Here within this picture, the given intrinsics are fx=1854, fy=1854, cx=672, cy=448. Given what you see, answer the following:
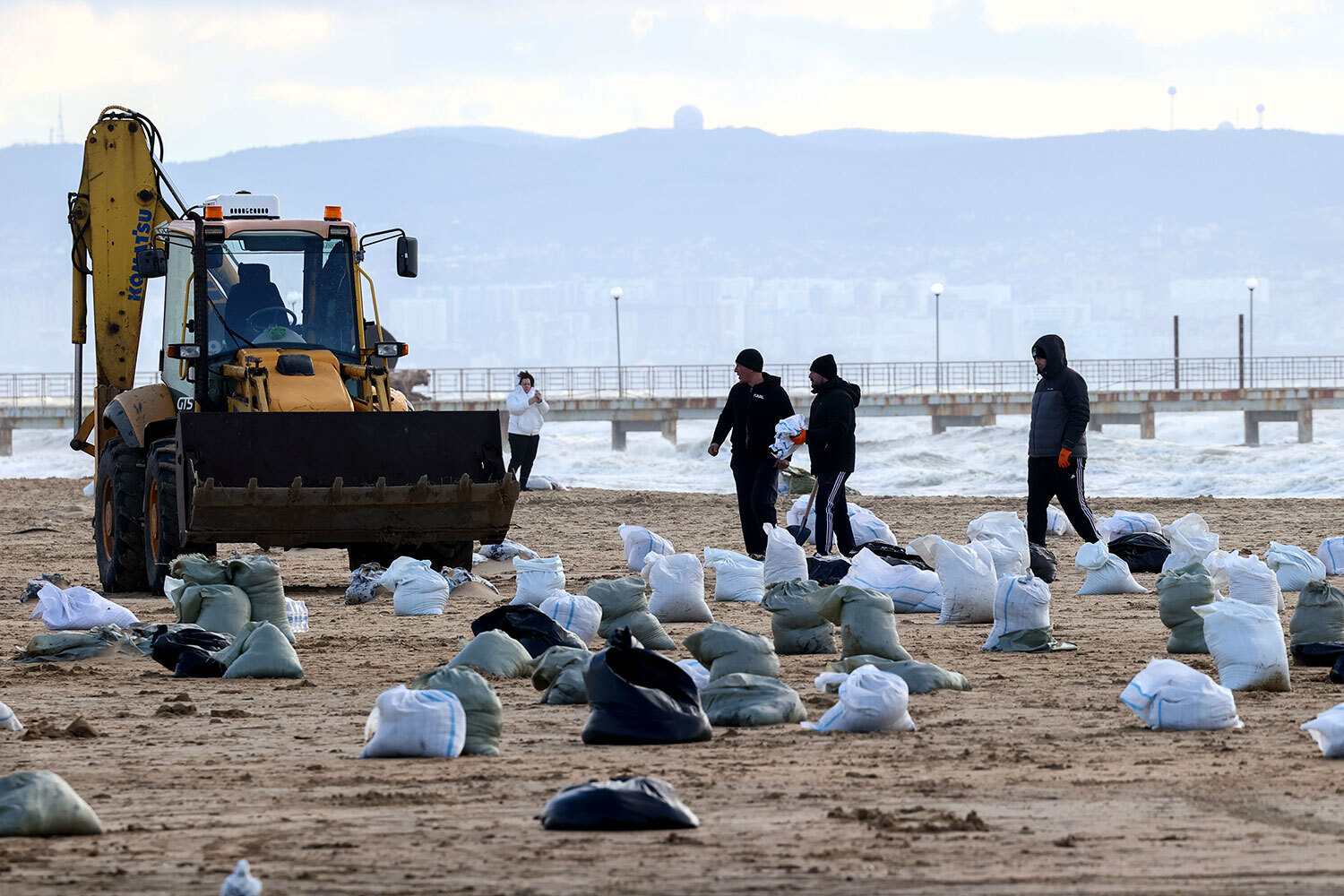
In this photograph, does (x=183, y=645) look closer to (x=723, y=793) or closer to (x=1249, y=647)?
(x=723, y=793)

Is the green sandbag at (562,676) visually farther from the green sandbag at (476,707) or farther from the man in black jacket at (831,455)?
the man in black jacket at (831,455)

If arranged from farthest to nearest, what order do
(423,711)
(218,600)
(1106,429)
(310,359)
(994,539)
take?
(1106,429)
(310,359)
(994,539)
(218,600)
(423,711)

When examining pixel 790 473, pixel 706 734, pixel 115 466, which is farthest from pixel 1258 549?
pixel 706 734

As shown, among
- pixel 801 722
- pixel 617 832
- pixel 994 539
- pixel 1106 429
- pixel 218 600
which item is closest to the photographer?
pixel 617 832

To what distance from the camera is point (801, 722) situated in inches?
238

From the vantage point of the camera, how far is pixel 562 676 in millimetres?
6664

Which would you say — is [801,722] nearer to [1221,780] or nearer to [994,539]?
[1221,780]

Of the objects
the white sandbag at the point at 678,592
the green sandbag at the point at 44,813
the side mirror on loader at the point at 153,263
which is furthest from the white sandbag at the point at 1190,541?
the green sandbag at the point at 44,813

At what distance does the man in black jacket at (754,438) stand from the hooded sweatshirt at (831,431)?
0.29 metres

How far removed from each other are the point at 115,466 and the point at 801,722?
22.1 ft

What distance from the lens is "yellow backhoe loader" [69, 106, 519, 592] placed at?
408 inches

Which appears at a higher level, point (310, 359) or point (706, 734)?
point (310, 359)

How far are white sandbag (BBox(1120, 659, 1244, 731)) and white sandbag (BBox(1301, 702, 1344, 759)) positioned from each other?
0.47m

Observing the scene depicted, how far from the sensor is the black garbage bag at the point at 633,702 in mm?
5645
